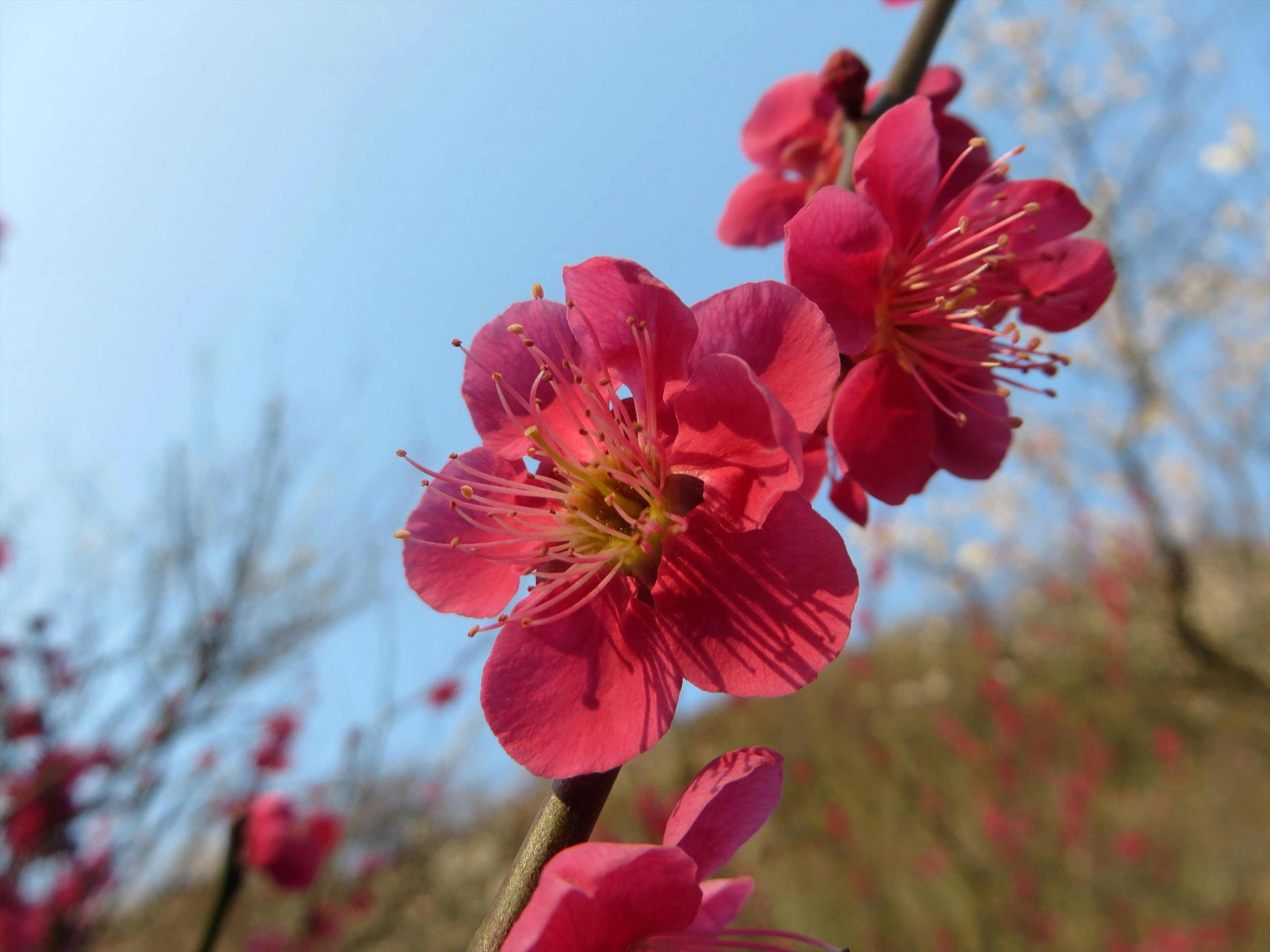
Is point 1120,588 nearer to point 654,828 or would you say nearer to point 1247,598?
point 1247,598

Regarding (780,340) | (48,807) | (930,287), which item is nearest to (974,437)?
(930,287)

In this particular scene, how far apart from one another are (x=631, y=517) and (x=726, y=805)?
0.30 meters

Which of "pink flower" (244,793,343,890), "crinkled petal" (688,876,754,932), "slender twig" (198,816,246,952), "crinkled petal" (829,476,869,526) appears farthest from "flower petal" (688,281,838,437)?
A: "pink flower" (244,793,343,890)

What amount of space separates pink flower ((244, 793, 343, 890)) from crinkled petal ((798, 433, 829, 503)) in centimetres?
127

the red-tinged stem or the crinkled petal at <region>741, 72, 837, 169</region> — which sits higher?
the crinkled petal at <region>741, 72, 837, 169</region>

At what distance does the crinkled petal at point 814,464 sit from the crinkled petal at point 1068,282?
392 mm

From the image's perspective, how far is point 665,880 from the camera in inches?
23.9

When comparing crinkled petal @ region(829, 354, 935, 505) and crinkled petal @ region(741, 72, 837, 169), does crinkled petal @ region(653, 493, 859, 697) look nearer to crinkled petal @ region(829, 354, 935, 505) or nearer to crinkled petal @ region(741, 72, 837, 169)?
crinkled petal @ region(829, 354, 935, 505)

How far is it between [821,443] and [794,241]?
235 millimetres

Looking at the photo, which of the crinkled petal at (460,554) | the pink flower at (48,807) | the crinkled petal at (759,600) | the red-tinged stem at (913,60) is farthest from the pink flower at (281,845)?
the red-tinged stem at (913,60)

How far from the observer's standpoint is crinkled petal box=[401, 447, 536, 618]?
81 centimetres

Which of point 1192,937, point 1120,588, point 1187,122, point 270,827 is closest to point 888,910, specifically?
point 1192,937

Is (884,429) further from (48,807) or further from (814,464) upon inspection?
(48,807)

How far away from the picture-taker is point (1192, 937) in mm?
4828
